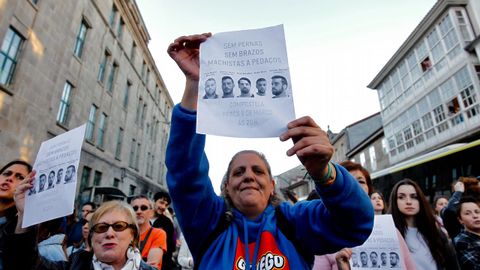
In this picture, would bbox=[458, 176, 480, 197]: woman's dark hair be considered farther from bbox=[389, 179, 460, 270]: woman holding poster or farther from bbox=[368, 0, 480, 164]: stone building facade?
bbox=[368, 0, 480, 164]: stone building facade

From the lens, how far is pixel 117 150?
70.0 feet

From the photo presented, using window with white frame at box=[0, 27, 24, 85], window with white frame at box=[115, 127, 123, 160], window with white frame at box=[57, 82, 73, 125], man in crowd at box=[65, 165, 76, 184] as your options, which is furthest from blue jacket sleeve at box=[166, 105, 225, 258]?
window with white frame at box=[115, 127, 123, 160]

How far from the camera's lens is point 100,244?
223 cm

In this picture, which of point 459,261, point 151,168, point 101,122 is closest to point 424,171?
point 459,261

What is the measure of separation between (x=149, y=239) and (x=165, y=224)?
1.48 m

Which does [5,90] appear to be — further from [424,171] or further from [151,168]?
[151,168]

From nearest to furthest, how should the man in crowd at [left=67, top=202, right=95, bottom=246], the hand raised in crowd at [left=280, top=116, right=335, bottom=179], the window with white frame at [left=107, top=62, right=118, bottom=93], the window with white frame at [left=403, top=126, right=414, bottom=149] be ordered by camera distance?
1. the hand raised in crowd at [left=280, top=116, right=335, bottom=179]
2. the man in crowd at [left=67, top=202, right=95, bottom=246]
3. the window with white frame at [left=107, top=62, right=118, bottom=93]
4. the window with white frame at [left=403, top=126, right=414, bottom=149]

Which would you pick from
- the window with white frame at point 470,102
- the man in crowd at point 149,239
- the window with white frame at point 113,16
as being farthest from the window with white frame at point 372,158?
the man in crowd at point 149,239

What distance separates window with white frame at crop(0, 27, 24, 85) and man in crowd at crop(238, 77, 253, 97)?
39.9 feet

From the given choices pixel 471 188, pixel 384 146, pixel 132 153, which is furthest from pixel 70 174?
pixel 384 146

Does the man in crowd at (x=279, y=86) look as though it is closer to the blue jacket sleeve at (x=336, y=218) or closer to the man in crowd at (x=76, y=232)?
the blue jacket sleeve at (x=336, y=218)

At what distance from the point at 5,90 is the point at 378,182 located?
16975 millimetres

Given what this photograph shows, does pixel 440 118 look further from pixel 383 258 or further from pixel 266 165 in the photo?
pixel 266 165

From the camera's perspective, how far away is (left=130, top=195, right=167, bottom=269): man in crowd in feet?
10.9
